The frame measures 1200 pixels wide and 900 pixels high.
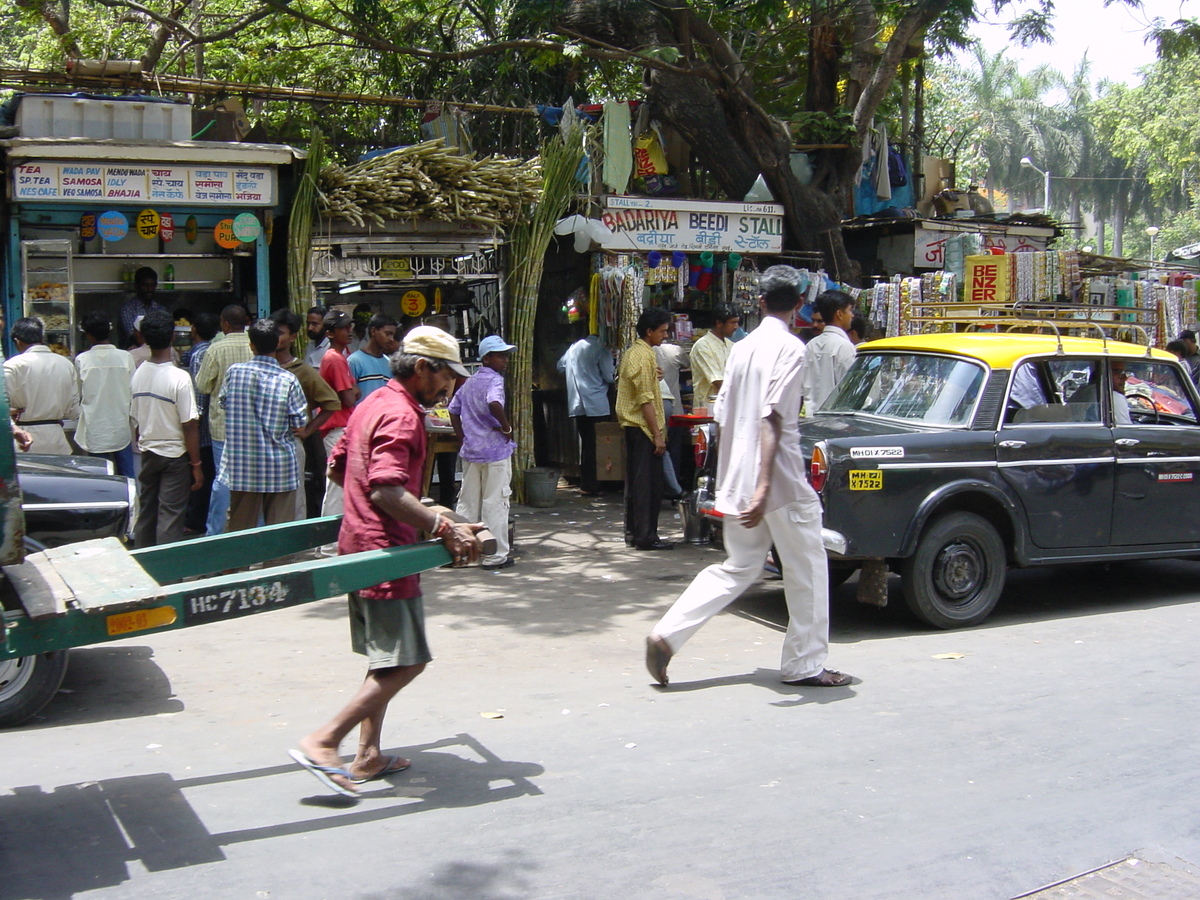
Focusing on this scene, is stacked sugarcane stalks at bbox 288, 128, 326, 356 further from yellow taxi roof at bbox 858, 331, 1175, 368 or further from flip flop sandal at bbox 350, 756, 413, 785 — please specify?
flip flop sandal at bbox 350, 756, 413, 785

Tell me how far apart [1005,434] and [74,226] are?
346 inches

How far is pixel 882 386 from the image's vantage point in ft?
24.4

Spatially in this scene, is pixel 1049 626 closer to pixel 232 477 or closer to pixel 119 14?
pixel 232 477

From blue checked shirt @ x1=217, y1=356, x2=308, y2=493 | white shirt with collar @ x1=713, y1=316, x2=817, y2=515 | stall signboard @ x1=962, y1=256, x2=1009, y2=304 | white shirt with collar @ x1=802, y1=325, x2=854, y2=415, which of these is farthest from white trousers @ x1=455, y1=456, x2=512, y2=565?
stall signboard @ x1=962, y1=256, x2=1009, y2=304

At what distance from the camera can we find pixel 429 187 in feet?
33.9

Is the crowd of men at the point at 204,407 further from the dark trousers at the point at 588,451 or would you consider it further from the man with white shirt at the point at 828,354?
the man with white shirt at the point at 828,354

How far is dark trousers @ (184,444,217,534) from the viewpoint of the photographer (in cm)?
923

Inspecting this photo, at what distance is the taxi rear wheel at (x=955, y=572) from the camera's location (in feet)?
21.9

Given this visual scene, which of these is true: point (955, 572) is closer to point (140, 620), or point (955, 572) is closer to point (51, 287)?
point (140, 620)

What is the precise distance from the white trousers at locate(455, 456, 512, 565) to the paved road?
1283 mm

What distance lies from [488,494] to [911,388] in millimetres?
3122

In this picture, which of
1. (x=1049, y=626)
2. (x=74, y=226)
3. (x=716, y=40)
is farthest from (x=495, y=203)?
(x=1049, y=626)

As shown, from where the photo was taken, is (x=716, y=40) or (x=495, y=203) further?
(x=716, y=40)

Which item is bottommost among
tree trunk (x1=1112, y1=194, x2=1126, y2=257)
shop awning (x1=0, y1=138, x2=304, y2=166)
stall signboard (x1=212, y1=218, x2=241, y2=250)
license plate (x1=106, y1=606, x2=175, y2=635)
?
license plate (x1=106, y1=606, x2=175, y2=635)
